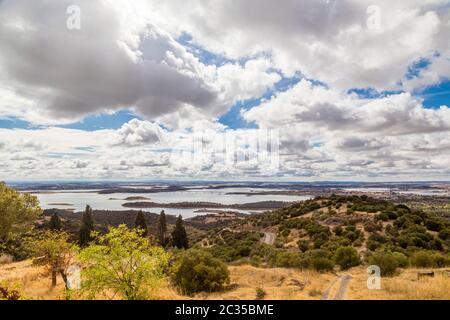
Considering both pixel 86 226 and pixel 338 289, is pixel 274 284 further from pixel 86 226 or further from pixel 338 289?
pixel 86 226

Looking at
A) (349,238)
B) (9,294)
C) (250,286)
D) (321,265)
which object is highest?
(9,294)

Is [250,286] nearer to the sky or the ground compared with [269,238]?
nearer to the sky

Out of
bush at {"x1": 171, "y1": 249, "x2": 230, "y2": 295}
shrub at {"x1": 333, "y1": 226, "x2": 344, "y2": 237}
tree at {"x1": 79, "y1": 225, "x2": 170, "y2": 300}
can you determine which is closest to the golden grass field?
bush at {"x1": 171, "y1": 249, "x2": 230, "y2": 295}

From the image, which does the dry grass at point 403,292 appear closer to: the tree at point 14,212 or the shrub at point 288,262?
the shrub at point 288,262

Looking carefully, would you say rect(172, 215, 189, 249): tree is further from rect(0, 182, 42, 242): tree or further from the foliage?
the foliage

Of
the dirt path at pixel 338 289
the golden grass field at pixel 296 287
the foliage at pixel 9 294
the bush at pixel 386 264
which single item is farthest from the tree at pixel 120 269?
the bush at pixel 386 264

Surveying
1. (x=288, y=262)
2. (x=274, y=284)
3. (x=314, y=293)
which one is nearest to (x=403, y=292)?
(x=314, y=293)
